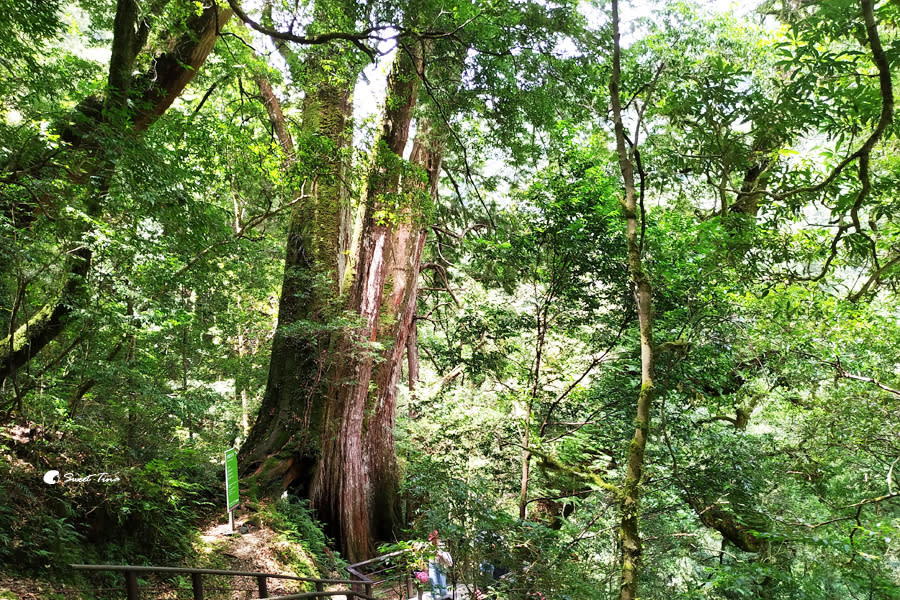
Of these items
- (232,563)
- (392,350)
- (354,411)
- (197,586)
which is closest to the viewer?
(197,586)

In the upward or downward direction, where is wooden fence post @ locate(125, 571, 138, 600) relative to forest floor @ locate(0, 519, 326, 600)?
upward

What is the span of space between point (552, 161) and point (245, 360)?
6330 mm

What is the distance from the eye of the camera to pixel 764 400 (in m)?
8.21

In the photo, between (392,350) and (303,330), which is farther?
(392,350)

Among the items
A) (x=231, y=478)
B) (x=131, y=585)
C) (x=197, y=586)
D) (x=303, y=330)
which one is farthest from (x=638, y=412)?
(x=303, y=330)

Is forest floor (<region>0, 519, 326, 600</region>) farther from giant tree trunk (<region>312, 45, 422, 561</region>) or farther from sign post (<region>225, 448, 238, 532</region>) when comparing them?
giant tree trunk (<region>312, 45, 422, 561</region>)

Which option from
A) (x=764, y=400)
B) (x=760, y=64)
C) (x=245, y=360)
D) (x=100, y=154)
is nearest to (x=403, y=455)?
(x=245, y=360)

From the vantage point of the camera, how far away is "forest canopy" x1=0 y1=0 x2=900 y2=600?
12.2 feet

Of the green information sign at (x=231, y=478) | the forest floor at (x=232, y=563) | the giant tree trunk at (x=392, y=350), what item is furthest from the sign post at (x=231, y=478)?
the giant tree trunk at (x=392, y=350)

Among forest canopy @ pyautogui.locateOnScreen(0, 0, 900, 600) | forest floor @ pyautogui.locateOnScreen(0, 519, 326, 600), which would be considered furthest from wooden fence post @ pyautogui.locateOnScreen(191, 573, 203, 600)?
forest canopy @ pyautogui.locateOnScreen(0, 0, 900, 600)

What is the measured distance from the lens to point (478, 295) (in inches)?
323

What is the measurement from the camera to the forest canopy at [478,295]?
3715 millimetres

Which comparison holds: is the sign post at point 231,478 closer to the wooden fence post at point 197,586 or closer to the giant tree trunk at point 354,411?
the giant tree trunk at point 354,411

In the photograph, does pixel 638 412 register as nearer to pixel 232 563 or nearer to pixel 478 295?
pixel 232 563
